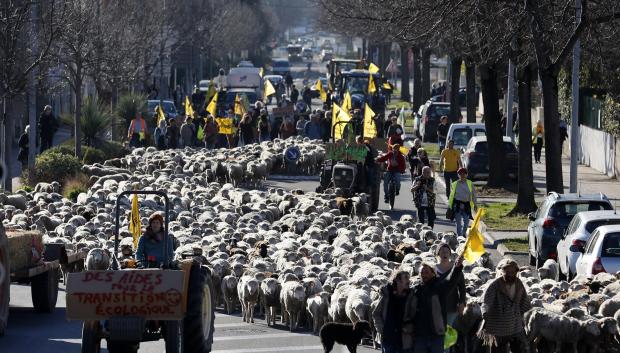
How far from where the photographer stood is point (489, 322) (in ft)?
48.9

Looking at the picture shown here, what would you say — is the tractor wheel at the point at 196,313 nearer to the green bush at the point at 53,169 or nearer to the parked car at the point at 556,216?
the parked car at the point at 556,216

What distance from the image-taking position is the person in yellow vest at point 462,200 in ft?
89.4

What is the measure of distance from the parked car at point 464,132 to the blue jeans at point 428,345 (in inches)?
1280

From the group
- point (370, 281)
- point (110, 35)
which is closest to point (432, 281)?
point (370, 281)

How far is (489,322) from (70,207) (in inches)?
644

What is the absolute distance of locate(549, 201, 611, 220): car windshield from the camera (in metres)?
24.9

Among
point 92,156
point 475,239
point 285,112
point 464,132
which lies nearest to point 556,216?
point 475,239

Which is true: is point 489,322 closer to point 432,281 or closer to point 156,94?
point 432,281

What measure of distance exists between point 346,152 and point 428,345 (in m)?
20.1

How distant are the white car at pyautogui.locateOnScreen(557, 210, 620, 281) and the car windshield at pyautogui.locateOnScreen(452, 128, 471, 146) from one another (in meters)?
22.8

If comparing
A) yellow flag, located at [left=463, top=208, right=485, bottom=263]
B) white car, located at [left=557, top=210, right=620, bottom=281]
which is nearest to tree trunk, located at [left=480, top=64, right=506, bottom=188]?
white car, located at [left=557, top=210, right=620, bottom=281]

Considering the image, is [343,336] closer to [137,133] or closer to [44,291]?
[44,291]

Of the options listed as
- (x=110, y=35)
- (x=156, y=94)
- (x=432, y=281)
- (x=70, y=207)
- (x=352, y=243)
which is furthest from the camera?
(x=156, y=94)

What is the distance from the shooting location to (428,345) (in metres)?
13.7
